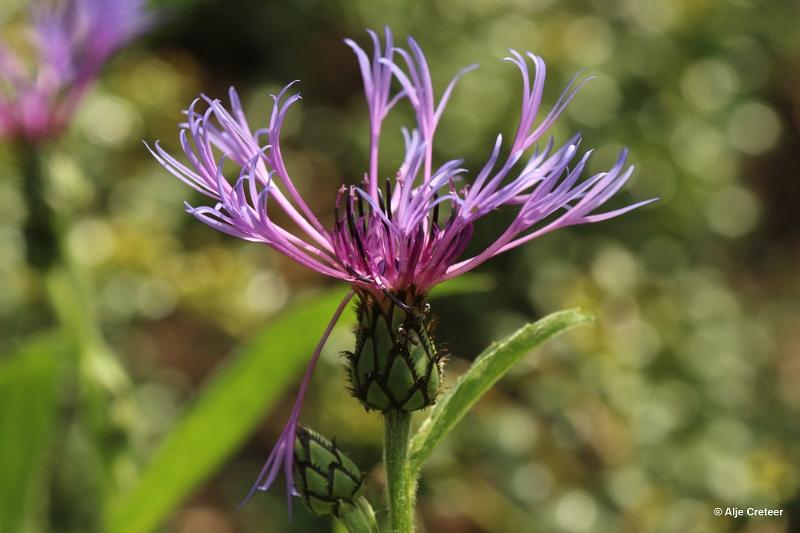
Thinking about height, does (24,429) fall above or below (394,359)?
below

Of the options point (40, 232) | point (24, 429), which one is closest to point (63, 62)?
point (40, 232)

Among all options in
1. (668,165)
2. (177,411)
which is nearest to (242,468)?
(177,411)

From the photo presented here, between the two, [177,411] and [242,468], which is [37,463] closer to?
[177,411]

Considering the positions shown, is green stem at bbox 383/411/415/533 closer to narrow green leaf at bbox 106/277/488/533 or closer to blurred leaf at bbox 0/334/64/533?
narrow green leaf at bbox 106/277/488/533

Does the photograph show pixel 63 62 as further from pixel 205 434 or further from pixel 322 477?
pixel 322 477

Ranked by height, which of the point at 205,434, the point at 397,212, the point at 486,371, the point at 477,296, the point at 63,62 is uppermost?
the point at 63,62

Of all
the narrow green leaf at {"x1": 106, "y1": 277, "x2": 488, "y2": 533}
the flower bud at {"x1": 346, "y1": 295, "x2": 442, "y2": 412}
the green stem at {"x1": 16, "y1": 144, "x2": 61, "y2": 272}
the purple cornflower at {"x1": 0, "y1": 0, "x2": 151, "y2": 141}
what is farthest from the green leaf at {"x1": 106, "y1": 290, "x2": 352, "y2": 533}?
the flower bud at {"x1": 346, "y1": 295, "x2": 442, "y2": 412}

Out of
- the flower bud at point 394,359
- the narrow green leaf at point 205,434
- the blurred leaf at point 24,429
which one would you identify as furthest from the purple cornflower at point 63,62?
the flower bud at point 394,359
